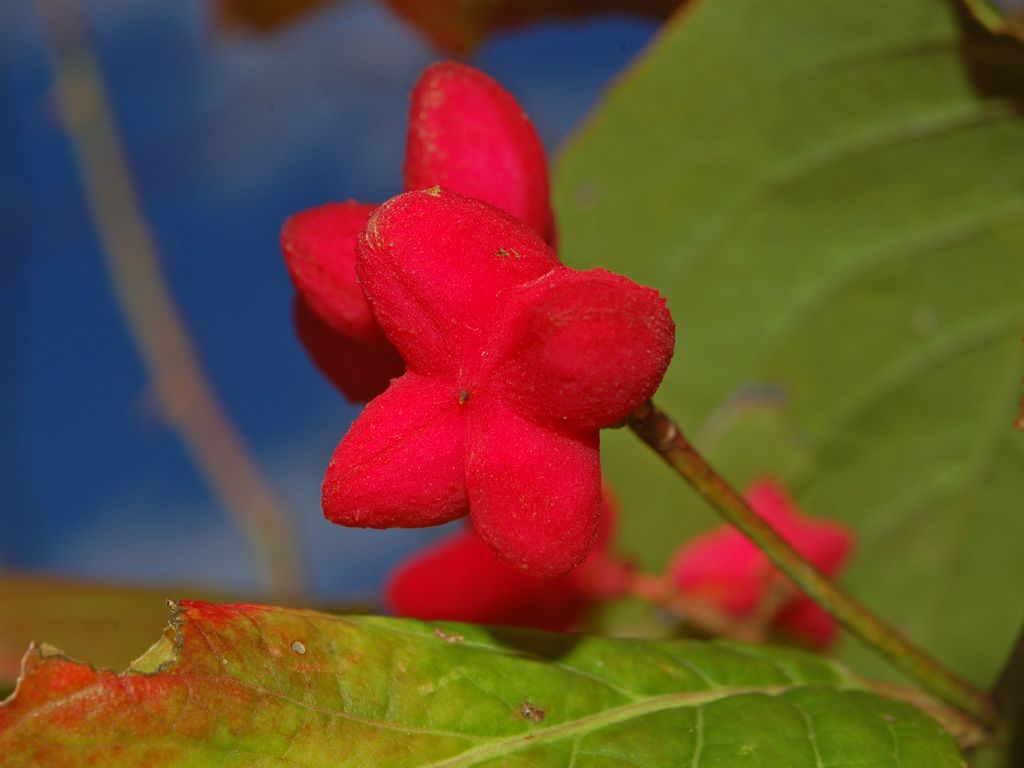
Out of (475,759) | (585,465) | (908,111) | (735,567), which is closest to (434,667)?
(475,759)

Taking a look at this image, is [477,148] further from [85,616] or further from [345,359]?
[85,616]

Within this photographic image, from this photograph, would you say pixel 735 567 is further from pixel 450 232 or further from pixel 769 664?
pixel 450 232

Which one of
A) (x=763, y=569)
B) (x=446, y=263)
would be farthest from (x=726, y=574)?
→ (x=446, y=263)

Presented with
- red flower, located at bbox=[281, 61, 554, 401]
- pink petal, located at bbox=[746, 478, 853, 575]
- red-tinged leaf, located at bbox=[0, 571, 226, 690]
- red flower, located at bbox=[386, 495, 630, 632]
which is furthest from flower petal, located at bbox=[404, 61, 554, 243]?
red-tinged leaf, located at bbox=[0, 571, 226, 690]

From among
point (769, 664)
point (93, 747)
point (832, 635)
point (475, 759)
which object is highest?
point (93, 747)

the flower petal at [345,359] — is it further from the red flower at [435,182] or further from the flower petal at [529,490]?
the flower petal at [529,490]

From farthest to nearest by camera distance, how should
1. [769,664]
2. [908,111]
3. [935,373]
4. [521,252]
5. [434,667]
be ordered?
[935,373], [908,111], [769,664], [434,667], [521,252]
